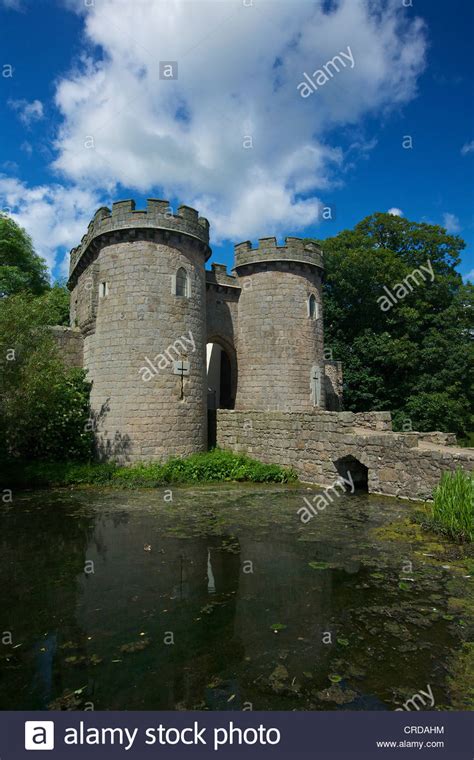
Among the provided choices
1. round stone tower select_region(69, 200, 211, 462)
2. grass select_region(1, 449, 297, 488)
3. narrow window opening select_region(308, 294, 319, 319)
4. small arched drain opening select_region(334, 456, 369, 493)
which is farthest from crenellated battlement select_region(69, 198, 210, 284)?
small arched drain opening select_region(334, 456, 369, 493)

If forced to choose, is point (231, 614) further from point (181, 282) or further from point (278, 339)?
point (278, 339)

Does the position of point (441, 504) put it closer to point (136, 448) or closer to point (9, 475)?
point (136, 448)

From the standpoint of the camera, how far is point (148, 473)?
12.9 meters

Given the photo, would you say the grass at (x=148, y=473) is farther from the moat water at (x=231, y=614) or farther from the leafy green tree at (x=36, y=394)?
the moat water at (x=231, y=614)

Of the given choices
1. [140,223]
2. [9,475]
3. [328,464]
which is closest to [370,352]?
[328,464]

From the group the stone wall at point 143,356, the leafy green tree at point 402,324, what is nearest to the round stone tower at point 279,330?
the stone wall at point 143,356

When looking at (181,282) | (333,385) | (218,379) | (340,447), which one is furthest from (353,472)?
(218,379)

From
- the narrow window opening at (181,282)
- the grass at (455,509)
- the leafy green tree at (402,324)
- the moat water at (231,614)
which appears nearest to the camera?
the moat water at (231,614)

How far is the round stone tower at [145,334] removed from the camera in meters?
13.6

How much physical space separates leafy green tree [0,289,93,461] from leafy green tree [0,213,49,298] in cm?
1270

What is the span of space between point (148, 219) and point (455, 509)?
39.1ft

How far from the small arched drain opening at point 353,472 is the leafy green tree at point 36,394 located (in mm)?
7834

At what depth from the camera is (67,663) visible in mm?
3773

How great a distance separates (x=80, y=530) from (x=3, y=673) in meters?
4.47
